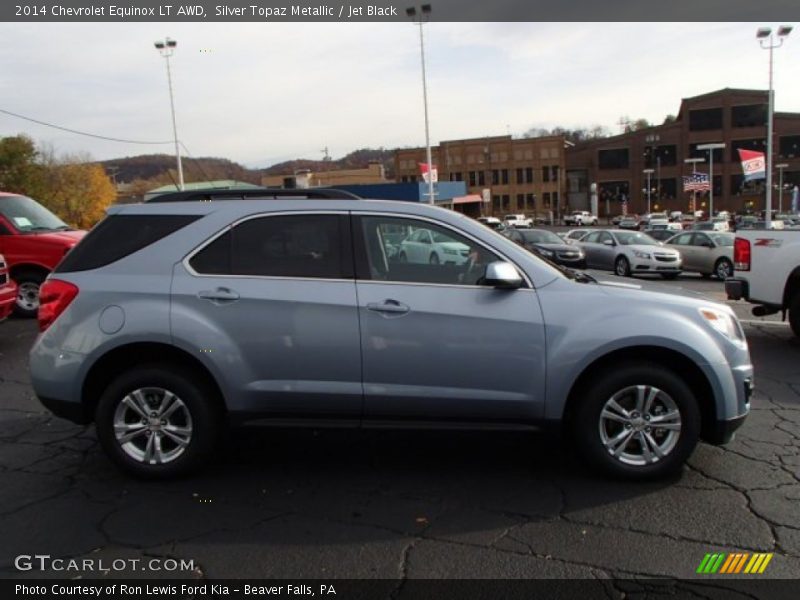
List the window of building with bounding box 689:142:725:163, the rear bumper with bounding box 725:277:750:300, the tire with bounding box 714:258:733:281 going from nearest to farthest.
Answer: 1. the rear bumper with bounding box 725:277:750:300
2. the tire with bounding box 714:258:733:281
3. the window of building with bounding box 689:142:725:163

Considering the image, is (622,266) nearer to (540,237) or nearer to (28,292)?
(540,237)

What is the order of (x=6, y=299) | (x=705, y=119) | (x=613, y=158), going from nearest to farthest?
(x=6, y=299)
(x=705, y=119)
(x=613, y=158)

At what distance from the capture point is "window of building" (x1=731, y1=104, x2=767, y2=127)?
283 feet

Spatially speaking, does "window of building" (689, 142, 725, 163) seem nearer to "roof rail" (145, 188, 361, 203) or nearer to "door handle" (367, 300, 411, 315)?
Result: "roof rail" (145, 188, 361, 203)

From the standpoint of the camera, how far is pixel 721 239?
19766mm

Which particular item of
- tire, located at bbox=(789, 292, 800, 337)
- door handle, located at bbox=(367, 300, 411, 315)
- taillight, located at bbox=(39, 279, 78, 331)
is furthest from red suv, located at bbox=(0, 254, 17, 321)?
tire, located at bbox=(789, 292, 800, 337)

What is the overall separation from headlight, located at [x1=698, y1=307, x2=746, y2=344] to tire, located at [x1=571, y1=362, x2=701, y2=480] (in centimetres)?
41

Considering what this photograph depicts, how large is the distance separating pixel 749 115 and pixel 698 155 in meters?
7.91

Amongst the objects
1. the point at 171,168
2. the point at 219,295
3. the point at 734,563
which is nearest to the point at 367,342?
the point at 219,295

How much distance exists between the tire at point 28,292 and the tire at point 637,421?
9.85 meters

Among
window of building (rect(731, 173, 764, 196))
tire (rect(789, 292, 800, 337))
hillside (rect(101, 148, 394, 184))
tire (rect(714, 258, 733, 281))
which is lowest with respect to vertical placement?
tire (rect(714, 258, 733, 281))

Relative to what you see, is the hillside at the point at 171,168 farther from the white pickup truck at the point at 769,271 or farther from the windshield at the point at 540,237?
the white pickup truck at the point at 769,271

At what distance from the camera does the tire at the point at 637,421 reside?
154 inches

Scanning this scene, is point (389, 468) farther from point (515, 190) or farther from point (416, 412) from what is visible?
point (515, 190)
